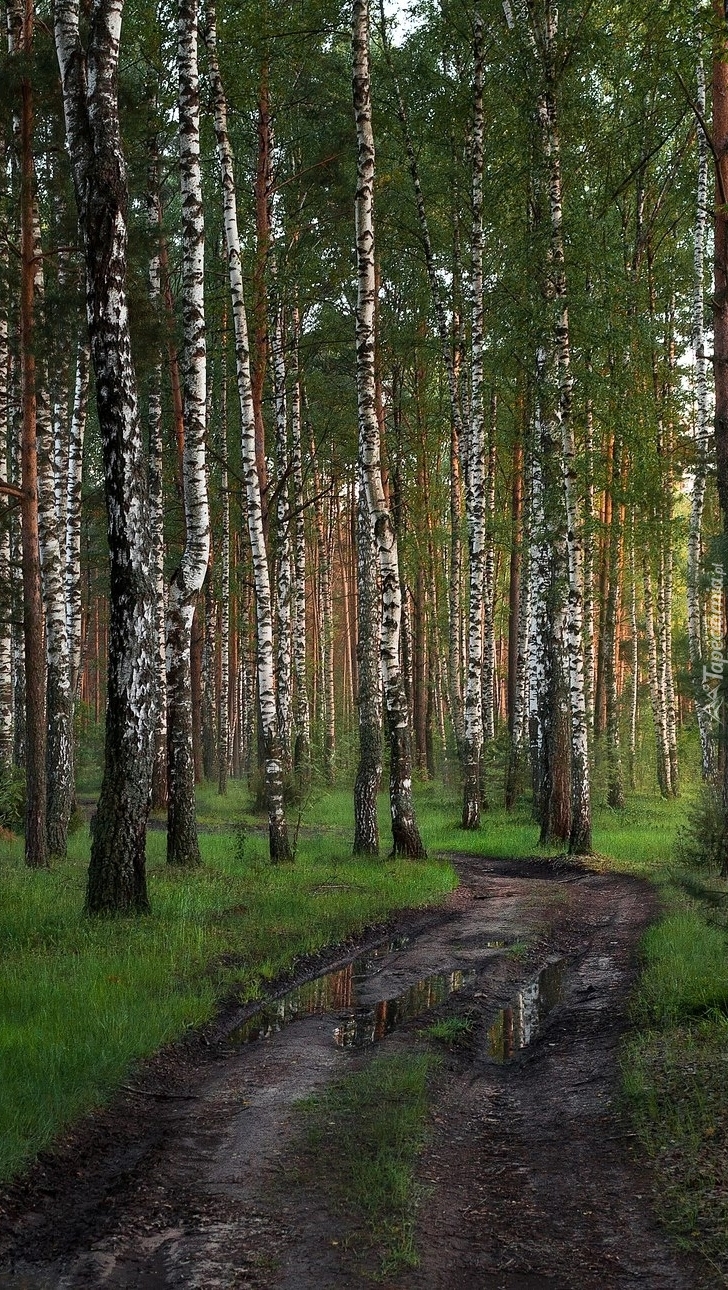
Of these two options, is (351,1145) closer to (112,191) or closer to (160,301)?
(112,191)

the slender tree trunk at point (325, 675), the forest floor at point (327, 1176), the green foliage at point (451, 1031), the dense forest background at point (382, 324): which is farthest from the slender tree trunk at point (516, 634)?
the green foliage at point (451, 1031)

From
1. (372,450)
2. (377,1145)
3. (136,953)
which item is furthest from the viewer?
(372,450)

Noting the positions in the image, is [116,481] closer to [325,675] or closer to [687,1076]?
[687,1076]

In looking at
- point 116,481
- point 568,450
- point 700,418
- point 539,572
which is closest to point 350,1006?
point 116,481

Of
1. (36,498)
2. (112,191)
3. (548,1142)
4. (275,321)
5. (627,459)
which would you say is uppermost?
(275,321)

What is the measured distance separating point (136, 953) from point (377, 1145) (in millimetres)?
3605

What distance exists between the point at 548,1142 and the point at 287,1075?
168 centimetres

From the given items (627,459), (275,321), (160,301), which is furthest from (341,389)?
(160,301)

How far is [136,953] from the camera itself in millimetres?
8102

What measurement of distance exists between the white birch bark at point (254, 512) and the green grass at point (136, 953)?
3.20 ft

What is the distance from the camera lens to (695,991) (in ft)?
23.8

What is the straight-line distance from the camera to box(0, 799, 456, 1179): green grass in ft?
18.3

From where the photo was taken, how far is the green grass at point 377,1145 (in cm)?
423

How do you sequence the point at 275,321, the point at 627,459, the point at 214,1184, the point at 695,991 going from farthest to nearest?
the point at 627,459, the point at 275,321, the point at 695,991, the point at 214,1184
